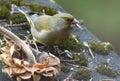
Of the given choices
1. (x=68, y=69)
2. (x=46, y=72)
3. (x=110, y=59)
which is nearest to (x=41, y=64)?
(x=46, y=72)

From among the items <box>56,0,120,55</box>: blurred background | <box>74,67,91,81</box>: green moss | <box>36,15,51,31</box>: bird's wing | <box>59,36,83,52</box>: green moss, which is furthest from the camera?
<box>56,0,120,55</box>: blurred background

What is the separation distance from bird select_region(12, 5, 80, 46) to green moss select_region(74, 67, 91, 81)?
421 mm

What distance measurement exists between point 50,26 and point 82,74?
26.9 inches

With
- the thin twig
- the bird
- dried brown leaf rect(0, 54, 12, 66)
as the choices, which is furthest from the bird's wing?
dried brown leaf rect(0, 54, 12, 66)

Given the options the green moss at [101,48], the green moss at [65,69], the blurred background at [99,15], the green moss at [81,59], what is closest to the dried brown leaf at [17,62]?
the green moss at [65,69]

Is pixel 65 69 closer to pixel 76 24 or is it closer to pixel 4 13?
pixel 76 24

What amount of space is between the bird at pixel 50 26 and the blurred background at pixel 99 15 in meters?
3.99

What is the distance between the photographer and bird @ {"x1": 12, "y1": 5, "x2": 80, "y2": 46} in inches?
146

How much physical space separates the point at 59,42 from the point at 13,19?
1.09 ft

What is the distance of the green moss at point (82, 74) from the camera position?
3.26 meters

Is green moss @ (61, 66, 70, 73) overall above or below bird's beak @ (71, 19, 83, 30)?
below

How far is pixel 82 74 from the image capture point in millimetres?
3275

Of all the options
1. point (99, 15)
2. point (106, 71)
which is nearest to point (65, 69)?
point (106, 71)

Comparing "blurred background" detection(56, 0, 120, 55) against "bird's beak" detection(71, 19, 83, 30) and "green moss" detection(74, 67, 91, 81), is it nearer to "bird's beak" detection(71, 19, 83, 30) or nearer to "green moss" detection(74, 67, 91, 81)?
"bird's beak" detection(71, 19, 83, 30)
